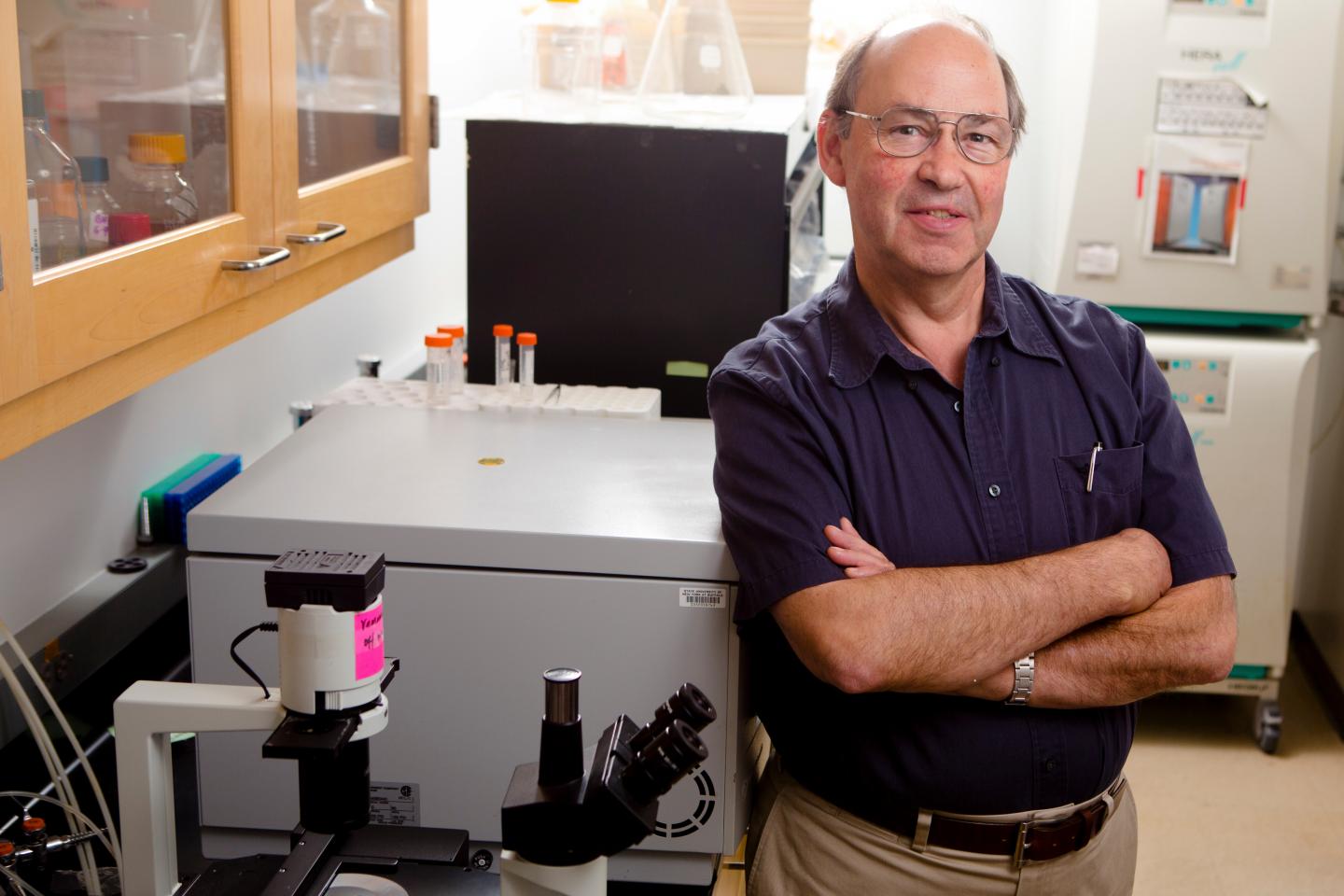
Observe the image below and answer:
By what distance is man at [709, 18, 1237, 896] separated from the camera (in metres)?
1.34

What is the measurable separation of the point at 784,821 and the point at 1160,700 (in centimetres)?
233

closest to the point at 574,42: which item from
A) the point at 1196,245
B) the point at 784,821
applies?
the point at 784,821

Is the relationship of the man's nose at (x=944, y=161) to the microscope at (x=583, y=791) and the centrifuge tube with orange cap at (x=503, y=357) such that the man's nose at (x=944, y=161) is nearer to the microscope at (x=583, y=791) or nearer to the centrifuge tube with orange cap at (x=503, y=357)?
the centrifuge tube with orange cap at (x=503, y=357)

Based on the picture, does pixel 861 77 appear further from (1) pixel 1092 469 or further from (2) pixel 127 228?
(2) pixel 127 228

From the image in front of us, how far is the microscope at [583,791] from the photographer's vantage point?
90cm

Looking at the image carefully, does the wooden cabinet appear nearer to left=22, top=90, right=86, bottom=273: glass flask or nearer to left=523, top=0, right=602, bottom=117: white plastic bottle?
left=22, top=90, right=86, bottom=273: glass flask

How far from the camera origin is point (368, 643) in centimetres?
94

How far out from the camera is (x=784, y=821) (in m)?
1.50

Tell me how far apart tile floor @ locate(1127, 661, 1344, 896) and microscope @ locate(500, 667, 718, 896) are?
2.07 meters

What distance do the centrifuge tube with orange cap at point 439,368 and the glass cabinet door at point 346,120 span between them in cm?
16

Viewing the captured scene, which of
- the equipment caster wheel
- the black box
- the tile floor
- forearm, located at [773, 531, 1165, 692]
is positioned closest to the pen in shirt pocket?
forearm, located at [773, 531, 1165, 692]

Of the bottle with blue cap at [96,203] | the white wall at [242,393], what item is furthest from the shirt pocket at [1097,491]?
the white wall at [242,393]

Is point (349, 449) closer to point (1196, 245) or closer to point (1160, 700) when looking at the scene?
point (1196, 245)

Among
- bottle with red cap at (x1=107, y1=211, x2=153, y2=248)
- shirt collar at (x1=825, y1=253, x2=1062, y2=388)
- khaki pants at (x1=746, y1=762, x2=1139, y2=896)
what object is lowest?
khaki pants at (x1=746, y1=762, x2=1139, y2=896)
